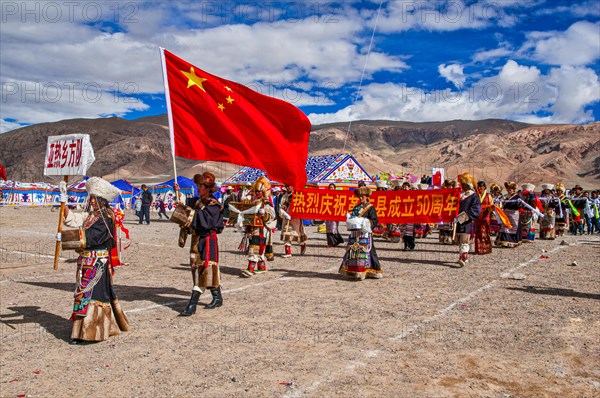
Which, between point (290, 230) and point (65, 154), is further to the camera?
point (290, 230)

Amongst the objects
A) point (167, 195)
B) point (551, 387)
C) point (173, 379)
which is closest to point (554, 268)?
point (551, 387)

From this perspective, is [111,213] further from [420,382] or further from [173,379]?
Answer: [420,382]

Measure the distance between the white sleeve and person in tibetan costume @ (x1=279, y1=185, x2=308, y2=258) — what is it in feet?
24.4

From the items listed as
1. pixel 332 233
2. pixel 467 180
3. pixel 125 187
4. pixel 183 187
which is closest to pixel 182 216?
pixel 467 180

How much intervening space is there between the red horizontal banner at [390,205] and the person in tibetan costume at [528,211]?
4.68 m

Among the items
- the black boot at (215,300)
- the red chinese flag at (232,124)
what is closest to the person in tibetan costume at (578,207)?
the red chinese flag at (232,124)

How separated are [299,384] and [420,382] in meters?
1.19

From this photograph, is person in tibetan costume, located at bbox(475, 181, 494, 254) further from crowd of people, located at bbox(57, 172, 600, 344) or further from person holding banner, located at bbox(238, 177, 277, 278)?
person holding banner, located at bbox(238, 177, 277, 278)

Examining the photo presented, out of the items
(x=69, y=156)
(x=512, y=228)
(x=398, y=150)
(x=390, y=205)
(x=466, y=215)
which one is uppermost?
(x=398, y=150)

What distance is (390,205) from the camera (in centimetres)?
1318

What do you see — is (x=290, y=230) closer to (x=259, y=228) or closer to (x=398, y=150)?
(x=259, y=228)

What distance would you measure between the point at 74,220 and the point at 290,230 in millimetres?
8238

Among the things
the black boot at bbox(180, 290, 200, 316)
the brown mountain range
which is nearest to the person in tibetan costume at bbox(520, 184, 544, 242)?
the black boot at bbox(180, 290, 200, 316)

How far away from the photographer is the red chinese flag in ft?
24.3
